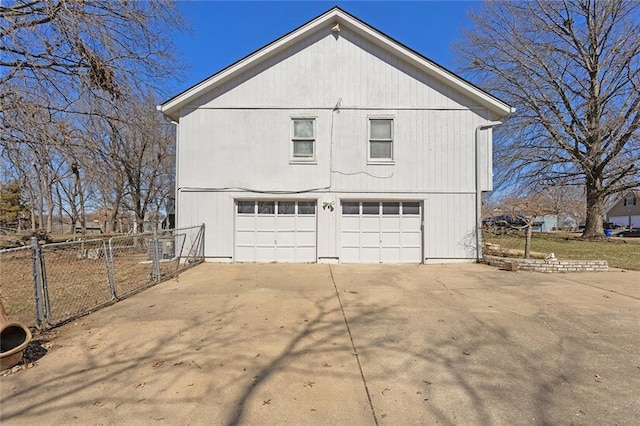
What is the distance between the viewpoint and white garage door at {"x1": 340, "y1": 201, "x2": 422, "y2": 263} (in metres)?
11.8

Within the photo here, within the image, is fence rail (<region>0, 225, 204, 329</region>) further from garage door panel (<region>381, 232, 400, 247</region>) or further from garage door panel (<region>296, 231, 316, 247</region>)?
garage door panel (<region>381, 232, 400, 247</region>)

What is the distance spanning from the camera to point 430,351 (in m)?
4.29

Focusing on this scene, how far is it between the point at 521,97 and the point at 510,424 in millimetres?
24647

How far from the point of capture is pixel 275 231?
11.8 m

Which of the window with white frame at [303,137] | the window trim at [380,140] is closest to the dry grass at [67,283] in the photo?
the window with white frame at [303,137]

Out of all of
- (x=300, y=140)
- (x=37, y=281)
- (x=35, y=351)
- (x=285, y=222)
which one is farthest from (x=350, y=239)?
(x=35, y=351)

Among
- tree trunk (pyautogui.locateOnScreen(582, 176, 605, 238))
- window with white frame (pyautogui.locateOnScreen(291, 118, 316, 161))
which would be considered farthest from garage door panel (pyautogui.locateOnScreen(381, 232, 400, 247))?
tree trunk (pyautogui.locateOnScreen(582, 176, 605, 238))

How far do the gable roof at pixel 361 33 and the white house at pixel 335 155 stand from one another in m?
0.04

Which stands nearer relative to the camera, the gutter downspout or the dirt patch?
the dirt patch

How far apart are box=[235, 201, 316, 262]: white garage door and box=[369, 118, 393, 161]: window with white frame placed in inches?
102

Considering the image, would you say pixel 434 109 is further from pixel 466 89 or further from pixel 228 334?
pixel 228 334

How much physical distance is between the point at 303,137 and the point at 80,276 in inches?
298

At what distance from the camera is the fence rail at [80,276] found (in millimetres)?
5113

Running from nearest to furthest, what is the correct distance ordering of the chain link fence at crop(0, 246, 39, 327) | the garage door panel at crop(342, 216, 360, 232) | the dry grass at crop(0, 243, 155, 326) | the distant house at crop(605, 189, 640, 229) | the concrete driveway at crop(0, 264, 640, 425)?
the concrete driveway at crop(0, 264, 640, 425) < the chain link fence at crop(0, 246, 39, 327) < the dry grass at crop(0, 243, 155, 326) < the garage door panel at crop(342, 216, 360, 232) < the distant house at crop(605, 189, 640, 229)
